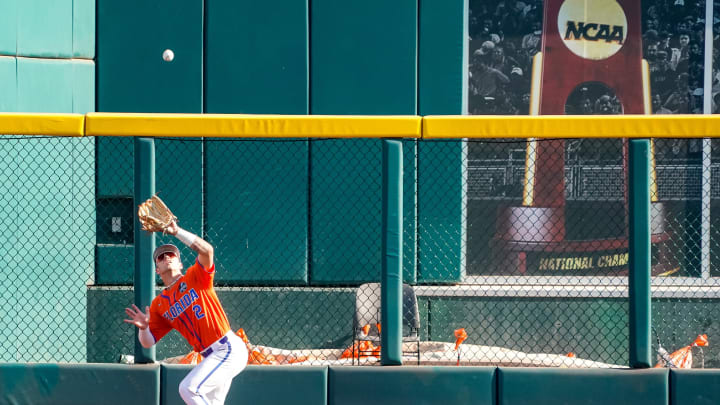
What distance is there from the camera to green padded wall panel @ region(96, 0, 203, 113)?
8.62 meters

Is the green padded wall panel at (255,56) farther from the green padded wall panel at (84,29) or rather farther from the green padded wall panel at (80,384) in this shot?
the green padded wall panel at (80,384)

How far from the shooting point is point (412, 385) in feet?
18.9

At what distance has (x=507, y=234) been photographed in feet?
28.8

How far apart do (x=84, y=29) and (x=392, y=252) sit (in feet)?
14.1

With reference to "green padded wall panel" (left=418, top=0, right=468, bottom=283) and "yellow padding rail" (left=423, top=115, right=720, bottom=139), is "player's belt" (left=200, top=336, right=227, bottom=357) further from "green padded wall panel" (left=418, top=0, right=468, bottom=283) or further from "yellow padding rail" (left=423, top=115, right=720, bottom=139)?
"green padded wall panel" (left=418, top=0, right=468, bottom=283)

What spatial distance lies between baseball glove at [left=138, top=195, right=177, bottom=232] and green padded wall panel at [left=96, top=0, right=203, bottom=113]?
3.66m

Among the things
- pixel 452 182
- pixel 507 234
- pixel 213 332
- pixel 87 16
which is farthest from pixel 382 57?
pixel 213 332

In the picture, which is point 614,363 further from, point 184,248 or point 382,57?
point 184,248

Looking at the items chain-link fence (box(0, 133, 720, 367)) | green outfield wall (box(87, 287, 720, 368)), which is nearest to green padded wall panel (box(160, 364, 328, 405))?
chain-link fence (box(0, 133, 720, 367))

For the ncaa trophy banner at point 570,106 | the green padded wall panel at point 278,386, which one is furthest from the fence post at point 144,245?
the ncaa trophy banner at point 570,106

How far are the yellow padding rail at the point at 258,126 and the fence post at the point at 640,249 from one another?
142 cm

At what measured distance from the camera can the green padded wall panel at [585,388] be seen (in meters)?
5.70

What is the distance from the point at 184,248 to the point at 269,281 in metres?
0.85

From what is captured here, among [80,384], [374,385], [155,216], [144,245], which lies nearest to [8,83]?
[144,245]
